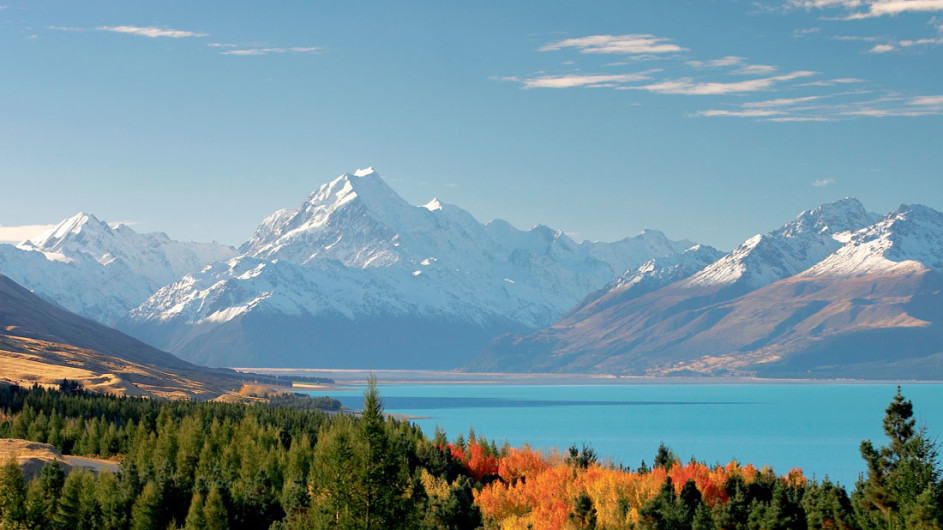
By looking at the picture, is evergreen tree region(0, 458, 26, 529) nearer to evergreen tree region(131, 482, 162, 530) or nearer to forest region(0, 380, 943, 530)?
forest region(0, 380, 943, 530)

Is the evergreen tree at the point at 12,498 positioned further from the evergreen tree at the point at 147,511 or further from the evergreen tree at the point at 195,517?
the evergreen tree at the point at 195,517

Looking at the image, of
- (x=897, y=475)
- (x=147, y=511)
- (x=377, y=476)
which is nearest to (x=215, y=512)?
(x=147, y=511)

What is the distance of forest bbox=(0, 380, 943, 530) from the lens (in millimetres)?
76688

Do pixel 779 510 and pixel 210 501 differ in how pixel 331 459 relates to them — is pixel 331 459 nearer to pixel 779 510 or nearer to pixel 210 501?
pixel 210 501

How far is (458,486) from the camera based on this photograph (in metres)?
127

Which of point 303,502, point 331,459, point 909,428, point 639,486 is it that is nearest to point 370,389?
point 331,459

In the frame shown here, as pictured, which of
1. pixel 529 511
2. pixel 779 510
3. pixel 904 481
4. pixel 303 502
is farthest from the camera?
pixel 529 511

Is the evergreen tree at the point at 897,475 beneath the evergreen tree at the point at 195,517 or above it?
above

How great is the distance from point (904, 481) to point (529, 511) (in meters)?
42.5

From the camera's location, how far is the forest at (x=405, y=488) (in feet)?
252

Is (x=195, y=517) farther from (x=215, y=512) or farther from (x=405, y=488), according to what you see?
(x=405, y=488)

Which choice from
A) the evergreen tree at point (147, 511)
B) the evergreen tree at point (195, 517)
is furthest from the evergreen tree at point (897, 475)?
the evergreen tree at point (147, 511)

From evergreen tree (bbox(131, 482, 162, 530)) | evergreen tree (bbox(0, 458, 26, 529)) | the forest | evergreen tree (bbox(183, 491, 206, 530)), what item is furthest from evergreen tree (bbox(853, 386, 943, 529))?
evergreen tree (bbox(0, 458, 26, 529))

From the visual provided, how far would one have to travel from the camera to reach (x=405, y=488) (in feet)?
269
